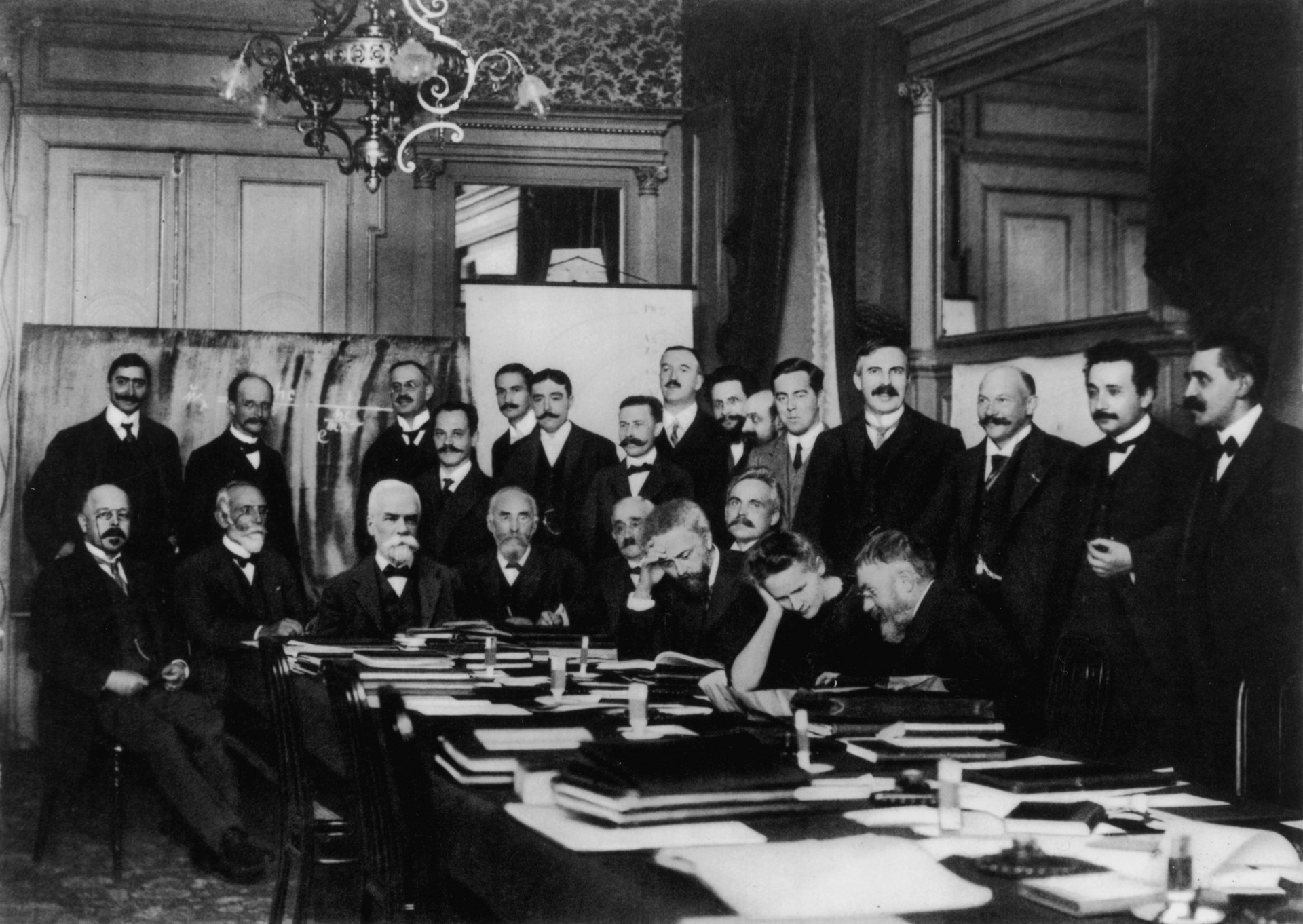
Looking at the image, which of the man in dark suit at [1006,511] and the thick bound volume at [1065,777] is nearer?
the thick bound volume at [1065,777]

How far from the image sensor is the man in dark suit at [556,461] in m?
6.73

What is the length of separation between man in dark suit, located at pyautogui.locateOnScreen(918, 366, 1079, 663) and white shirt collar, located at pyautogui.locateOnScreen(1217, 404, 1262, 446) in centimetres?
75

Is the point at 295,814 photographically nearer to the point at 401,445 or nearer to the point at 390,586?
the point at 390,586

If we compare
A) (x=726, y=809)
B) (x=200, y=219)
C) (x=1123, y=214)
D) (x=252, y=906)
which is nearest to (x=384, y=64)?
(x=1123, y=214)

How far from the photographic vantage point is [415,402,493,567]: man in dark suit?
6.65m

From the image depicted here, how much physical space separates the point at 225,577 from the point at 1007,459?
3.08 metres

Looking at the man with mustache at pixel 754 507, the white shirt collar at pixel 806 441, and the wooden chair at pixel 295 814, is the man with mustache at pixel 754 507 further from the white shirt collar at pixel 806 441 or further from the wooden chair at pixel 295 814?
the wooden chair at pixel 295 814

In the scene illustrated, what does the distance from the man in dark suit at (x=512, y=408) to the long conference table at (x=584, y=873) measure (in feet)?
14.8

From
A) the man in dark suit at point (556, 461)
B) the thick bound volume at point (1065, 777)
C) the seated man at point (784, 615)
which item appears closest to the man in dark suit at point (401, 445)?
the man in dark suit at point (556, 461)

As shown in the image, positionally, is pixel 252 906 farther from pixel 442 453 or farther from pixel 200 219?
pixel 200 219

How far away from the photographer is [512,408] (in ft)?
22.5

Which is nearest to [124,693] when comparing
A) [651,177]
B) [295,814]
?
[295,814]

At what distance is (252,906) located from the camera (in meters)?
4.39

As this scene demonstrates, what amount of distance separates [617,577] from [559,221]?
8.82 feet
